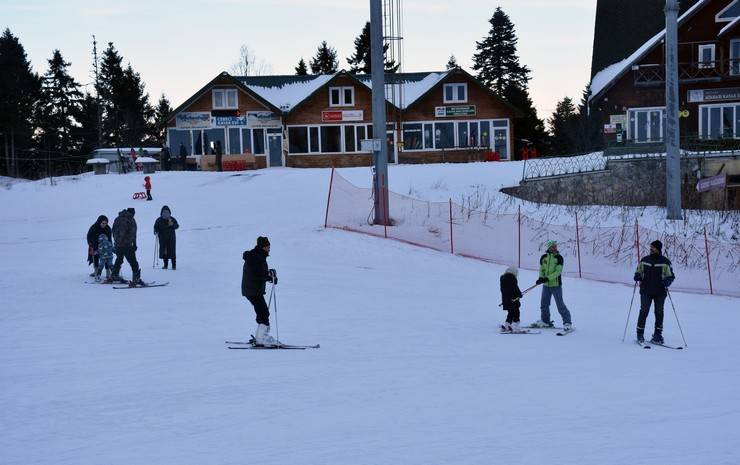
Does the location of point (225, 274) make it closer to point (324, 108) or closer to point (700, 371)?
point (700, 371)

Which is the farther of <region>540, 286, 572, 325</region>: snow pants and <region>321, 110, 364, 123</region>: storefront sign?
<region>321, 110, 364, 123</region>: storefront sign

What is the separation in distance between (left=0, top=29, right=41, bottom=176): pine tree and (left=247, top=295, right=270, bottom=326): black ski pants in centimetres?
5381

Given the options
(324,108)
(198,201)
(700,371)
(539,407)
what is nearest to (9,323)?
(539,407)

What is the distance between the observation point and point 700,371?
12.7 metres

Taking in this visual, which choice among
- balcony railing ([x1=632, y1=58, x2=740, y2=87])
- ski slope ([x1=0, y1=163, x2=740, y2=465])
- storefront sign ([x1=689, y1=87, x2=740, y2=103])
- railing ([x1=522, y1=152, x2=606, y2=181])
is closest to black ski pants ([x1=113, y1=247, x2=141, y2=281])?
ski slope ([x1=0, y1=163, x2=740, y2=465])

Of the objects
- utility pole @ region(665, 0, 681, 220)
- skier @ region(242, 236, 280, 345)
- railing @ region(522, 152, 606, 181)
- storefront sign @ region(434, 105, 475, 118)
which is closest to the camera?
skier @ region(242, 236, 280, 345)

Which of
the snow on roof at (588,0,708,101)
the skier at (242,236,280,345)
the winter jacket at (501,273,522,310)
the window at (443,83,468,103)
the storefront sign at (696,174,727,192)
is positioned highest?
the snow on roof at (588,0,708,101)

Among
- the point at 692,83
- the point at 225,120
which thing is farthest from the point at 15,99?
the point at 692,83

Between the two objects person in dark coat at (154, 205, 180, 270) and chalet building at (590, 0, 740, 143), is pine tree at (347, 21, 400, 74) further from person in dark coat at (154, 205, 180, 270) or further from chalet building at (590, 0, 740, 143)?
person in dark coat at (154, 205, 180, 270)

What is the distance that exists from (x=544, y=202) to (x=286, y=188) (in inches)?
396

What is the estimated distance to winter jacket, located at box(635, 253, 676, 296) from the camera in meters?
14.3

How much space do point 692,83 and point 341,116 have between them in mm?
17914

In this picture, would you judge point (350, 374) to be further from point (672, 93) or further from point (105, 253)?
point (672, 93)

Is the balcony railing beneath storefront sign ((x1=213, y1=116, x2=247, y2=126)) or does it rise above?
above
